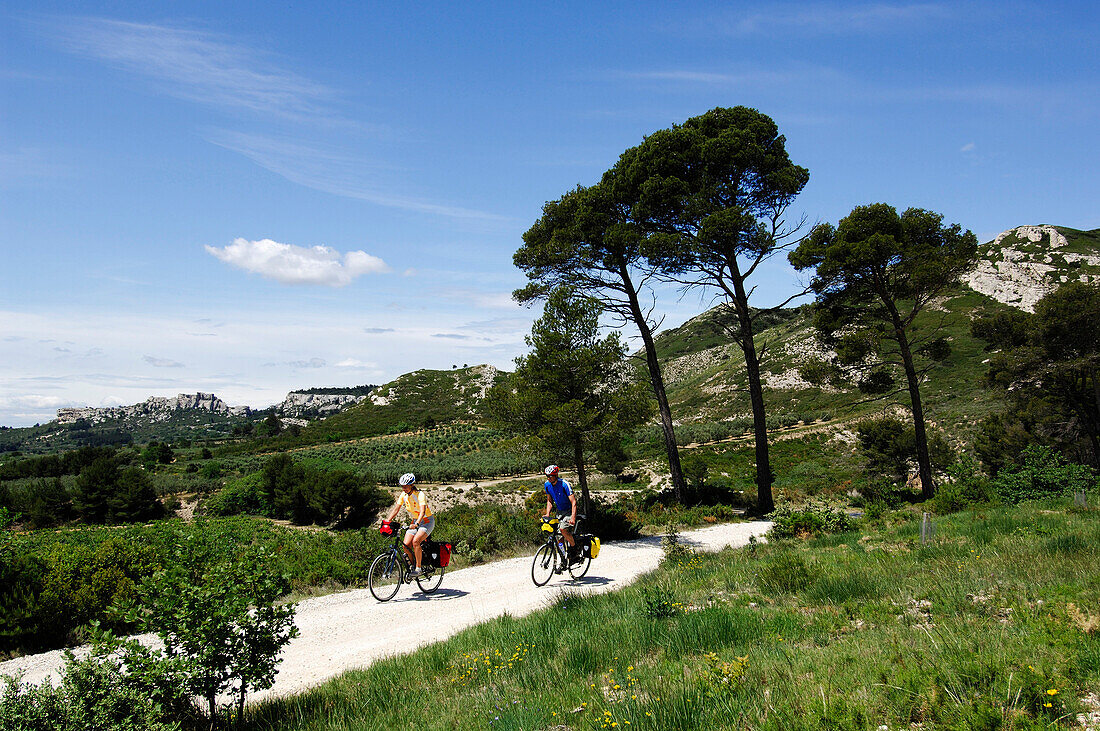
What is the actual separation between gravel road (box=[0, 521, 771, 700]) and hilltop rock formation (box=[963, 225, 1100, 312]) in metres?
82.1

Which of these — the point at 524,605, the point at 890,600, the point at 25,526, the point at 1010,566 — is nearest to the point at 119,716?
the point at 524,605

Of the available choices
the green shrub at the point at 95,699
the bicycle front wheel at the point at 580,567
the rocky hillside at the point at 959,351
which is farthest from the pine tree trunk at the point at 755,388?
the rocky hillside at the point at 959,351

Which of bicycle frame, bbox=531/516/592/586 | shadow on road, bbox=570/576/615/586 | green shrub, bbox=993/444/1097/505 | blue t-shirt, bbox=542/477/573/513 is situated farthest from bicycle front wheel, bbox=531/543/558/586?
green shrub, bbox=993/444/1097/505

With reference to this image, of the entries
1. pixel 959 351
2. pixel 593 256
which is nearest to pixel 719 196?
pixel 593 256

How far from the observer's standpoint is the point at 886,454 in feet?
89.6

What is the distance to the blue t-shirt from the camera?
34.8ft

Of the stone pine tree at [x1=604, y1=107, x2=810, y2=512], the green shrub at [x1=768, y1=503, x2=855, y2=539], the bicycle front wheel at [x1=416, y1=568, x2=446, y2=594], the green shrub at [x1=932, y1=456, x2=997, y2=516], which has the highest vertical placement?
the stone pine tree at [x1=604, y1=107, x2=810, y2=512]

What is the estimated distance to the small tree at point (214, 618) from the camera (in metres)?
4.27

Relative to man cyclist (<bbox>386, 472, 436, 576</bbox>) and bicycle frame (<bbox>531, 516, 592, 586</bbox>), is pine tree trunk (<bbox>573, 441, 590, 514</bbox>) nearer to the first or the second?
bicycle frame (<bbox>531, 516, 592, 586</bbox>)

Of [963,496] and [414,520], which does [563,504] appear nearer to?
[414,520]

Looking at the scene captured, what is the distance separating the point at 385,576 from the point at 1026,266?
106349 mm

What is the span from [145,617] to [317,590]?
6.79 metres

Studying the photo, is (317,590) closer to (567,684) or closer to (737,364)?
(567,684)

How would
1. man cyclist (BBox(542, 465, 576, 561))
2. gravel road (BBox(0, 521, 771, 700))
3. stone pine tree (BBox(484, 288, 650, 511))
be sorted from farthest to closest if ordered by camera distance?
stone pine tree (BBox(484, 288, 650, 511)), man cyclist (BBox(542, 465, 576, 561)), gravel road (BBox(0, 521, 771, 700))
